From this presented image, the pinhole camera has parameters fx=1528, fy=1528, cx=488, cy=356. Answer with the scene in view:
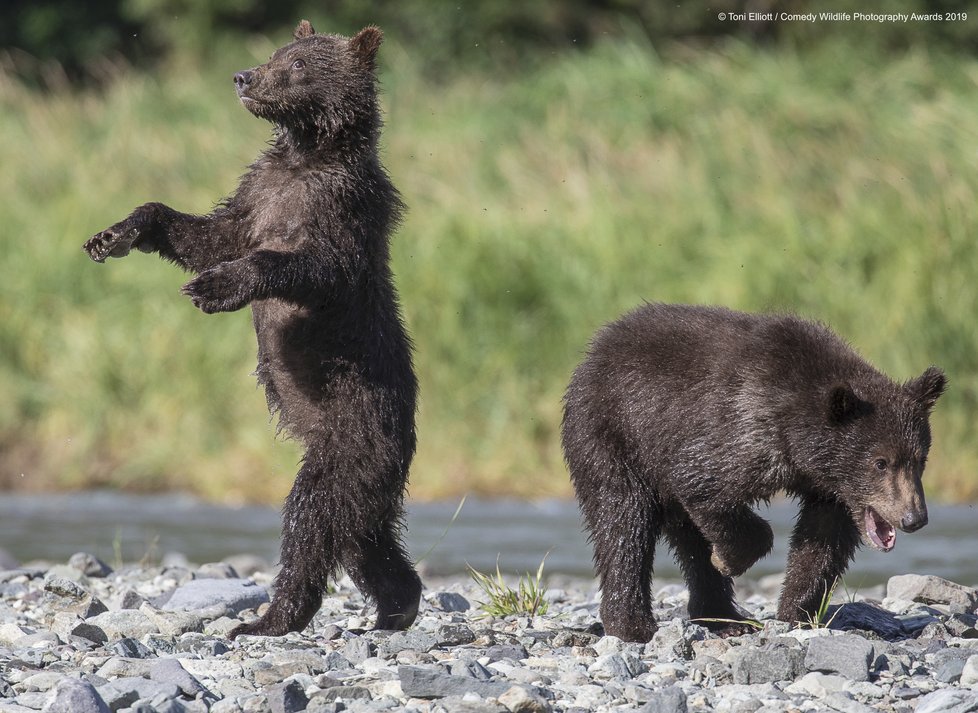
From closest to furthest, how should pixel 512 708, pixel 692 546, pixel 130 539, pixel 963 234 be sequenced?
pixel 512 708 → pixel 692 546 → pixel 130 539 → pixel 963 234

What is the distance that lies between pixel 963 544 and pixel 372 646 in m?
6.13

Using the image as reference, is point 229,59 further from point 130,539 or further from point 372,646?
point 372,646

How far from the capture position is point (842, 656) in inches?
202

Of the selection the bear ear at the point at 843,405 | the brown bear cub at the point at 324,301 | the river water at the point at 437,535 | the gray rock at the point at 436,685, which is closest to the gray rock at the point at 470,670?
the gray rock at the point at 436,685

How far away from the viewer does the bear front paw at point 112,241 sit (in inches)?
232

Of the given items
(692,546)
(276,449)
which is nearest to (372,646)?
(692,546)

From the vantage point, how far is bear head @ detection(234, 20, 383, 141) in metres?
6.18

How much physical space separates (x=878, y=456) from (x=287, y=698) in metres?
2.41

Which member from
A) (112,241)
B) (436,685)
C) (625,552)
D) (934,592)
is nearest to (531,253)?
(934,592)

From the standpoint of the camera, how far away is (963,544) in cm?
1038

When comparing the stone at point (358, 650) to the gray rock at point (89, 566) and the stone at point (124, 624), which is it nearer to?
the stone at point (124, 624)

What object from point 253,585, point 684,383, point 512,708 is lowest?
point 512,708

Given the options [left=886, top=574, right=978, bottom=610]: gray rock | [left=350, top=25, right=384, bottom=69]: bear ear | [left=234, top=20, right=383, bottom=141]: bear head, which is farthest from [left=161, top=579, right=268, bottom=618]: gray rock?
[left=886, top=574, right=978, bottom=610]: gray rock

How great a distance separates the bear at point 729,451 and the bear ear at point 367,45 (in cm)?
150
